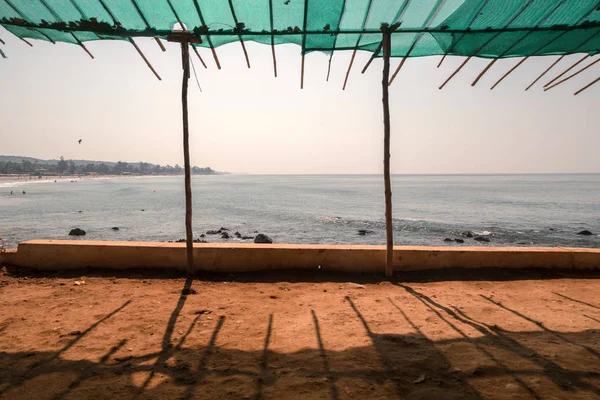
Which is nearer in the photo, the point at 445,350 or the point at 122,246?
the point at 445,350

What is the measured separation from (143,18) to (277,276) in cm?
436

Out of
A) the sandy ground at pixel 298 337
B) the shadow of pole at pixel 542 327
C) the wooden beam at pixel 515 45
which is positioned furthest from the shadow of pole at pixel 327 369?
the wooden beam at pixel 515 45

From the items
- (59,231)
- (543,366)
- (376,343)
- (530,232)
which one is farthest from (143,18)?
(530,232)

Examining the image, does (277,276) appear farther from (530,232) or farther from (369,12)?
(530,232)

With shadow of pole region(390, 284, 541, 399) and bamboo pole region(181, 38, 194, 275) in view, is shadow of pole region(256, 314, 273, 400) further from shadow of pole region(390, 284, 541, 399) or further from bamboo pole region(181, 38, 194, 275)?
bamboo pole region(181, 38, 194, 275)

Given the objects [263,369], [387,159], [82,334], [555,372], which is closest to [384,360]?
[263,369]

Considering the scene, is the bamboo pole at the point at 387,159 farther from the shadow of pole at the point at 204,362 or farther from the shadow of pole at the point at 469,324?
the shadow of pole at the point at 204,362

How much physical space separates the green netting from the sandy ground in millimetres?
3811

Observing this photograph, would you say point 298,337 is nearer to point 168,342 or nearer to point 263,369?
point 263,369

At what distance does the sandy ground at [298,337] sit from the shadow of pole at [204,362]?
14 millimetres

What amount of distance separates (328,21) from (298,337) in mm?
4224

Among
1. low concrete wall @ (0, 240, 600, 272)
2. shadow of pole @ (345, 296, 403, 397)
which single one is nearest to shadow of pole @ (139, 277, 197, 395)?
low concrete wall @ (0, 240, 600, 272)

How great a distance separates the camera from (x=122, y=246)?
18.7ft

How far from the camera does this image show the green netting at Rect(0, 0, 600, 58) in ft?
14.1
